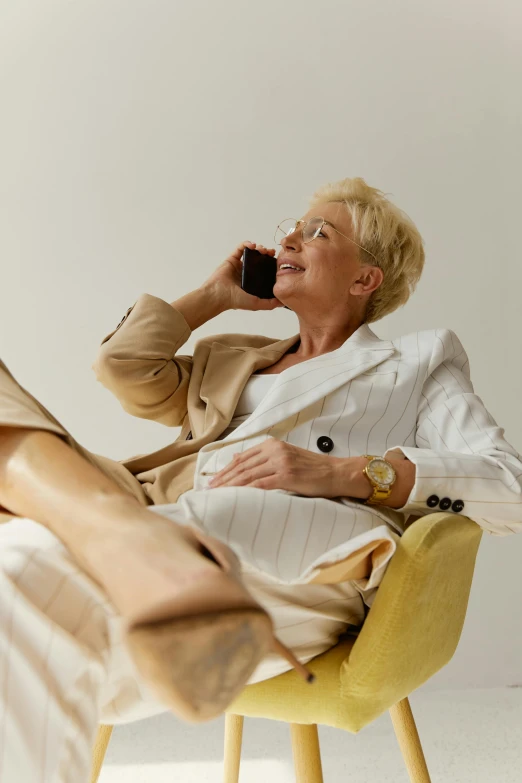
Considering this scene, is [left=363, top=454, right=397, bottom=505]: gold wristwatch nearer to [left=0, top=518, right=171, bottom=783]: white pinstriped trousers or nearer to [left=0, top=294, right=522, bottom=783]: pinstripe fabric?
[left=0, top=294, right=522, bottom=783]: pinstripe fabric

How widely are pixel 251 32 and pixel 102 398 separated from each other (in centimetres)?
126

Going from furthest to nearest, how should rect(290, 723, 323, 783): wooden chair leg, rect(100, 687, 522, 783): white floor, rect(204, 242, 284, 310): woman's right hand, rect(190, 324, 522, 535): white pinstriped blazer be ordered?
rect(100, 687, 522, 783): white floor → rect(204, 242, 284, 310): woman's right hand → rect(190, 324, 522, 535): white pinstriped blazer → rect(290, 723, 323, 783): wooden chair leg

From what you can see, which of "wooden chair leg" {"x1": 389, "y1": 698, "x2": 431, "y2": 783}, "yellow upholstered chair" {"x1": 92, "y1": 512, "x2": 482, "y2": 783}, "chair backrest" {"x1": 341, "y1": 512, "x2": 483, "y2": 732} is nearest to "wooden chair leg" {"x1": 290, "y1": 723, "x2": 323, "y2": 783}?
"yellow upholstered chair" {"x1": 92, "y1": 512, "x2": 482, "y2": 783}

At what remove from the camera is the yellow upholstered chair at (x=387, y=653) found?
1124mm

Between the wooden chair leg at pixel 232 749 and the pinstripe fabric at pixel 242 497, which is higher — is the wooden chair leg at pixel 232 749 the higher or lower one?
the lower one

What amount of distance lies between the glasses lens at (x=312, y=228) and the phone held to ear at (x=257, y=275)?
0.11m

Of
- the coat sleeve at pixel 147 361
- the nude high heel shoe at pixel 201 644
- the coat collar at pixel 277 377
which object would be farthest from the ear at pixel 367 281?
the nude high heel shoe at pixel 201 644

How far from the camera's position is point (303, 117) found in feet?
8.90

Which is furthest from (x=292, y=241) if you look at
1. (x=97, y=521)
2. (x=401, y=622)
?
(x=97, y=521)

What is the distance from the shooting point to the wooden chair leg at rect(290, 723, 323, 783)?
49.6 inches

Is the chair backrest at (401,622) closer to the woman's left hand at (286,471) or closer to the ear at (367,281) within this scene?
the woman's left hand at (286,471)

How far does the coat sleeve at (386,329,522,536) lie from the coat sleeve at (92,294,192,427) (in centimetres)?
53

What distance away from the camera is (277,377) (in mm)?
1627

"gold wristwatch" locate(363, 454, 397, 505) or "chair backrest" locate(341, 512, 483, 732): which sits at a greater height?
"gold wristwatch" locate(363, 454, 397, 505)
